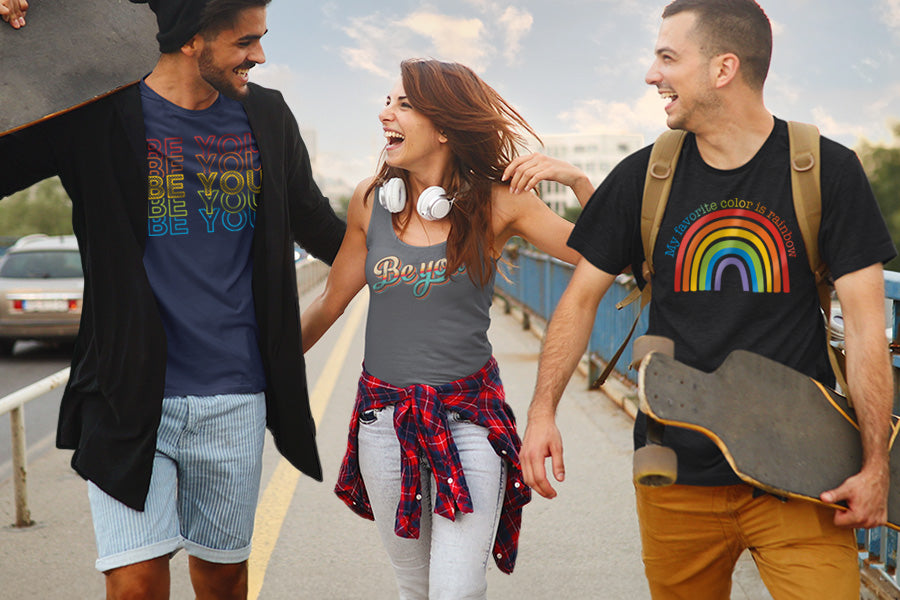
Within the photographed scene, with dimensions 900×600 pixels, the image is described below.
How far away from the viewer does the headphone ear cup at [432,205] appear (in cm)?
314

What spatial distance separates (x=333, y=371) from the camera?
11.9m

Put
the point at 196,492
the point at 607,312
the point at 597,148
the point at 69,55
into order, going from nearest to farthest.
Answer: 1. the point at 69,55
2. the point at 196,492
3. the point at 607,312
4. the point at 597,148

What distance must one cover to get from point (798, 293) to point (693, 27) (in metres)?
0.75

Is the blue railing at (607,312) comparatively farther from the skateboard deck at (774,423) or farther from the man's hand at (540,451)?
the skateboard deck at (774,423)

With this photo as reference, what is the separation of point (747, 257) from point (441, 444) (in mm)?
1037

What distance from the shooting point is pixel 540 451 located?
2.81 m

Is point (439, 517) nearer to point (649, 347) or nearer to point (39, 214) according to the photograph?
point (649, 347)

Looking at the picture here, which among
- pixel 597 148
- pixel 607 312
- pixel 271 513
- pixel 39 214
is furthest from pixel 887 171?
pixel 597 148

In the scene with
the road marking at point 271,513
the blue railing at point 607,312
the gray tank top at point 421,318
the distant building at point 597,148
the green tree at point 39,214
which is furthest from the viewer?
the distant building at point 597,148

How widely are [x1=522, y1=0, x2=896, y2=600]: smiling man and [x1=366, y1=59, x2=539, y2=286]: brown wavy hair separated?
48 cm

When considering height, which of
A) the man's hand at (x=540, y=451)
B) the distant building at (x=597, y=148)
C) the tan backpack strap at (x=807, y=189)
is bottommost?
the distant building at (x=597, y=148)

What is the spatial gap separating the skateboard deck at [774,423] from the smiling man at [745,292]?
47mm

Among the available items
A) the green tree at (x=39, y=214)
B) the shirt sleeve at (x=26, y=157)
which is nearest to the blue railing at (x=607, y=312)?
the shirt sleeve at (x=26, y=157)

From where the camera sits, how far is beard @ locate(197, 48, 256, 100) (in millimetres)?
2934
